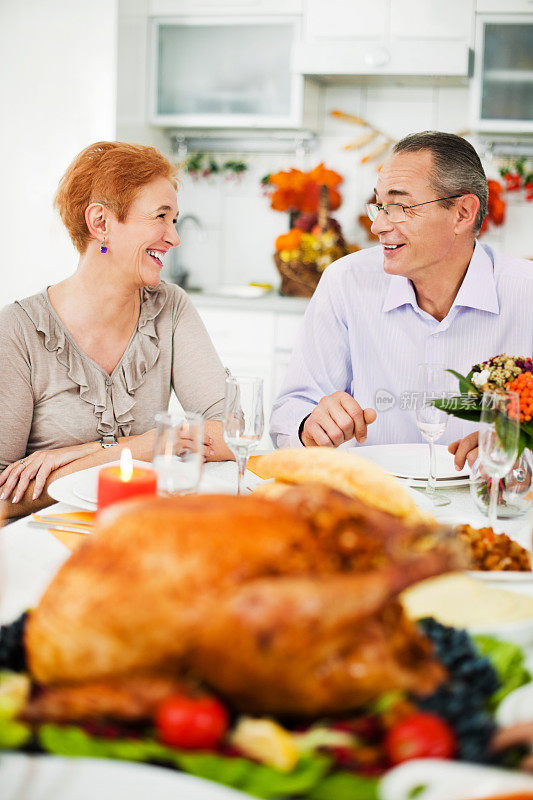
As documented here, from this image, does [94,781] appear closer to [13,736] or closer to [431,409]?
[13,736]

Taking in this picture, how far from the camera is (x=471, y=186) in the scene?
2057 mm

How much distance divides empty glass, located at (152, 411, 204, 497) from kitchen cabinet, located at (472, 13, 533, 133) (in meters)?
2.98

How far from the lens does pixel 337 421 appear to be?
1.54m

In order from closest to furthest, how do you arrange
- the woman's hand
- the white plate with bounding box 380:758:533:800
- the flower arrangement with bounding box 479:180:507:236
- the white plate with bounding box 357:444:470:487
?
the white plate with bounding box 380:758:533:800 → the white plate with bounding box 357:444:470:487 → the woman's hand → the flower arrangement with bounding box 479:180:507:236

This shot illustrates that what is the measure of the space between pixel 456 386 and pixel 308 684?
0.87m

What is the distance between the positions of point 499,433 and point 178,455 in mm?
406

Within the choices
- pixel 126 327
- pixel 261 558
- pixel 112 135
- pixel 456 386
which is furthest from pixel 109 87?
pixel 261 558

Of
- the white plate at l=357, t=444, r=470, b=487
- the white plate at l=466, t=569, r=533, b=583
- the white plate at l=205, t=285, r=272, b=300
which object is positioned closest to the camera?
the white plate at l=466, t=569, r=533, b=583

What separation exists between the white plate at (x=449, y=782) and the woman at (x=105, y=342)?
1085 mm

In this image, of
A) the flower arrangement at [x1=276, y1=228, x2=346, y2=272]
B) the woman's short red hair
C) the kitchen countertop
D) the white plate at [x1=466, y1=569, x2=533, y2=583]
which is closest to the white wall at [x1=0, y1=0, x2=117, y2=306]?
the kitchen countertop

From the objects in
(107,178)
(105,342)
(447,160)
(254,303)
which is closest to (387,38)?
(254,303)

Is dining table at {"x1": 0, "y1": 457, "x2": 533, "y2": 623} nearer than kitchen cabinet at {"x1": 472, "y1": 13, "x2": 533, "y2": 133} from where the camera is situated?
Yes

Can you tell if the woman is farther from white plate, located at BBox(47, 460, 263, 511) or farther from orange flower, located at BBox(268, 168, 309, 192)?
orange flower, located at BBox(268, 168, 309, 192)

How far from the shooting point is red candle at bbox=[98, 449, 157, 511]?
35.2 inches
